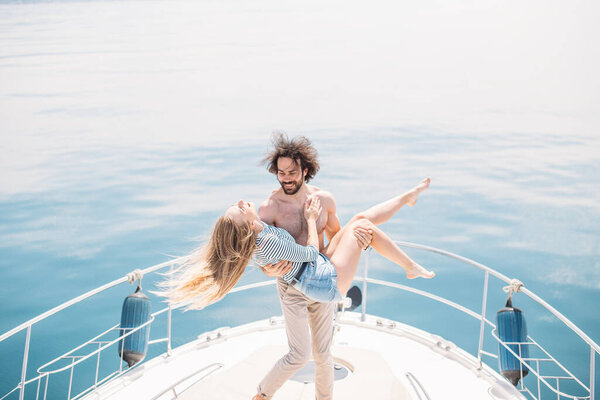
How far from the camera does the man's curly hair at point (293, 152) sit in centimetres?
300

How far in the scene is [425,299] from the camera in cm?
1316

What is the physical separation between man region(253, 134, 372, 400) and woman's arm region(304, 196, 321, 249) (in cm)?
4

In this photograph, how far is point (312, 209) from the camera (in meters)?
3.08

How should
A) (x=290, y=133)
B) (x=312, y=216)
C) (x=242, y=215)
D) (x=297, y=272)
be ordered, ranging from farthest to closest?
1. (x=290, y=133)
2. (x=312, y=216)
3. (x=297, y=272)
4. (x=242, y=215)

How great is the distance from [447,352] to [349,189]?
48.3 feet

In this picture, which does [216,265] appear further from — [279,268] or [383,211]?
[383,211]

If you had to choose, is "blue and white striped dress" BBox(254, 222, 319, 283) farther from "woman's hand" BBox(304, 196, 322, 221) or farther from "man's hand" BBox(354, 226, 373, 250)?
"man's hand" BBox(354, 226, 373, 250)

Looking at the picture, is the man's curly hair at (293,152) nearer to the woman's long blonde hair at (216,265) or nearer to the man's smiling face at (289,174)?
the man's smiling face at (289,174)

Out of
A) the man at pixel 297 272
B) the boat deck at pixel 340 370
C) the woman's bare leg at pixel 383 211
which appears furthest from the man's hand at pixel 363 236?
the boat deck at pixel 340 370

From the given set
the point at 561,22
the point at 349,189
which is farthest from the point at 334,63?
the point at 349,189

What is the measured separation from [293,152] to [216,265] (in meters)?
0.76

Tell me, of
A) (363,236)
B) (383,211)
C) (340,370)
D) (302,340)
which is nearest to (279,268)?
(302,340)

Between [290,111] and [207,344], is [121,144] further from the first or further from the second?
[207,344]

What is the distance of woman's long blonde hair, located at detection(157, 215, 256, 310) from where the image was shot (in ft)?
9.09
